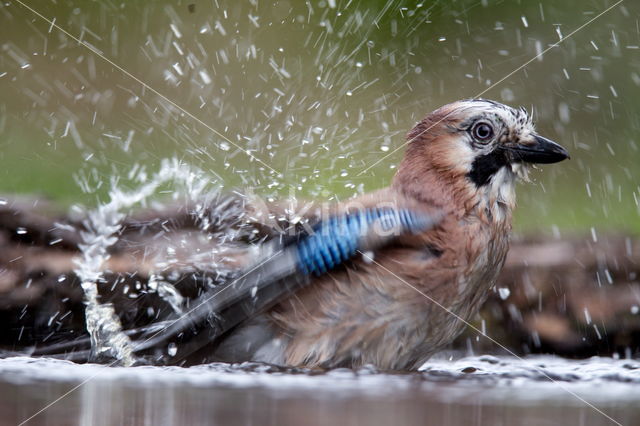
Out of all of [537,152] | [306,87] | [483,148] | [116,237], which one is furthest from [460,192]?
[306,87]

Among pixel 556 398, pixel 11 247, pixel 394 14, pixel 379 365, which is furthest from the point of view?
pixel 394 14

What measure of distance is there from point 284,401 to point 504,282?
2337 mm

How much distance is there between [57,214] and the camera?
347 centimetres

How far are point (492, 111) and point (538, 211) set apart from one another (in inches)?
58.7

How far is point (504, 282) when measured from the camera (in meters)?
3.46

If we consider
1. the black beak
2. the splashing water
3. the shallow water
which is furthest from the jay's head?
the shallow water

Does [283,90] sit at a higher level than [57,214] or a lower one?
higher

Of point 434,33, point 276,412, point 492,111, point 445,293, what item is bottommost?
point 276,412

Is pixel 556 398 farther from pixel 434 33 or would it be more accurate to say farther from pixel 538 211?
pixel 434 33

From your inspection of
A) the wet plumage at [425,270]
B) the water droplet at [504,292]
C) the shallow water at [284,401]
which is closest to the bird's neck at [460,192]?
the wet plumage at [425,270]

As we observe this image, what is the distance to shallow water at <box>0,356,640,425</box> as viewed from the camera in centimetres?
110

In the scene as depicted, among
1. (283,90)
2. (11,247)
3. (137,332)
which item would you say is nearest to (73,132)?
(283,90)

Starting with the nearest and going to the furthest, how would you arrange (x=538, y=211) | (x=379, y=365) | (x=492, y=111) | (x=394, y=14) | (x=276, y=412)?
(x=276, y=412) < (x=379, y=365) < (x=492, y=111) < (x=538, y=211) < (x=394, y=14)

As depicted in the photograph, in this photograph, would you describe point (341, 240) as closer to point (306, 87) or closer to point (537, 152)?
point (537, 152)
